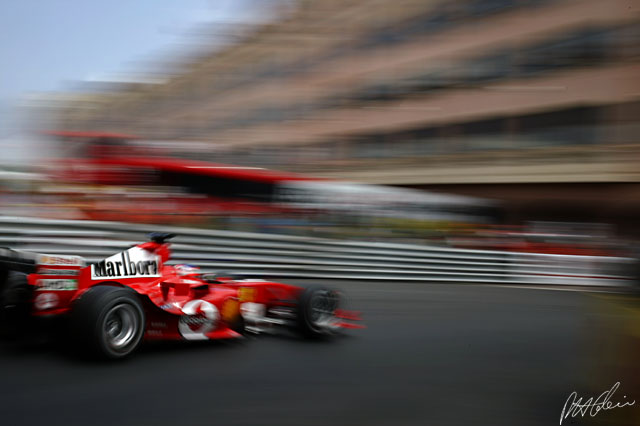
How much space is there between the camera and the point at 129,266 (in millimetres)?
4785

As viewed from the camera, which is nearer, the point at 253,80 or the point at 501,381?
the point at 501,381

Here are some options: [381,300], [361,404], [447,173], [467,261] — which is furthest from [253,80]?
[361,404]

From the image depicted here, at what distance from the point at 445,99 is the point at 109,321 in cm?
2070

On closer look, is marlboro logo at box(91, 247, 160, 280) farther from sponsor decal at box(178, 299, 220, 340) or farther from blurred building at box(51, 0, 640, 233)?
blurred building at box(51, 0, 640, 233)

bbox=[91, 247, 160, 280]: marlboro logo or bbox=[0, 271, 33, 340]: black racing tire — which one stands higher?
bbox=[91, 247, 160, 280]: marlboro logo

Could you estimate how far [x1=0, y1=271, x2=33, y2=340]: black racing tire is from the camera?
4.55 m

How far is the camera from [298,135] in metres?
23.7

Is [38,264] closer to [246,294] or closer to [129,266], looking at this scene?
[129,266]

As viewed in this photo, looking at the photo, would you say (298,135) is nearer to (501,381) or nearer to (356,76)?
(356,76)

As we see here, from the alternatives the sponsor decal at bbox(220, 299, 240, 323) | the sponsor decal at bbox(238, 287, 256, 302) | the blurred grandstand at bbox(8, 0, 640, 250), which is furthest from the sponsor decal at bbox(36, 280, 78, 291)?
the blurred grandstand at bbox(8, 0, 640, 250)

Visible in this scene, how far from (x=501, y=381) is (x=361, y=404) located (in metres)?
1.26

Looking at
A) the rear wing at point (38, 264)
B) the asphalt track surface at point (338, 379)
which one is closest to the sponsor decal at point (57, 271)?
the rear wing at point (38, 264)

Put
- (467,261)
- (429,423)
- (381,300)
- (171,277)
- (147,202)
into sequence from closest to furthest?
(429,423)
(171,277)
(381,300)
(147,202)
(467,261)
